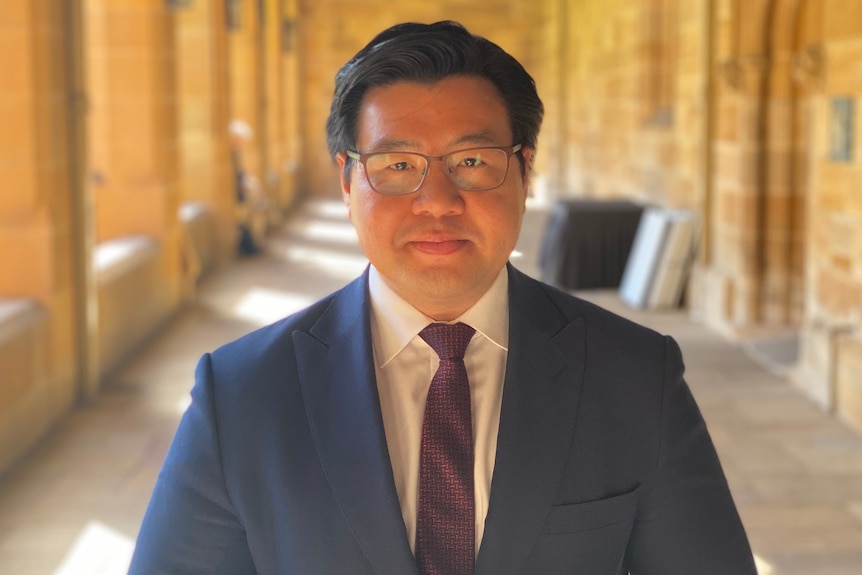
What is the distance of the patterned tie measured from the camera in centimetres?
132

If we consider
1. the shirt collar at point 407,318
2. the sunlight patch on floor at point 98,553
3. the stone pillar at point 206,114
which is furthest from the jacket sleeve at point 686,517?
the stone pillar at point 206,114

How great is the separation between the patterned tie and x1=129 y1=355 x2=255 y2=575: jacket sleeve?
0.21 metres

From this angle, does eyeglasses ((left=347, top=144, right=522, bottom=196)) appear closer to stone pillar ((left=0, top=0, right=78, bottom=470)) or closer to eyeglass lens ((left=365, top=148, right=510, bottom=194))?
eyeglass lens ((left=365, top=148, right=510, bottom=194))

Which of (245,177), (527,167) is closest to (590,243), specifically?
(245,177)

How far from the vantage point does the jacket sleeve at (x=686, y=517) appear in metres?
1.36

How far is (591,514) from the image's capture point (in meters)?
1.33

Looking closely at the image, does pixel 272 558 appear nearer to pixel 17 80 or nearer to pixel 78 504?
pixel 78 504

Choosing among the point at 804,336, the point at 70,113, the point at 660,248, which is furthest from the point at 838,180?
the point at 70,113

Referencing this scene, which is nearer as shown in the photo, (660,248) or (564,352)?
(564,352)

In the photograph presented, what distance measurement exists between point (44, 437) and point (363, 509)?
4509 mm

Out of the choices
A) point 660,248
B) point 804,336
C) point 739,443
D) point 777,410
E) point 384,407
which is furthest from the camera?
point 660,248

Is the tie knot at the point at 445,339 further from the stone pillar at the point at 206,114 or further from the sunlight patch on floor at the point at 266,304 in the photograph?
the stone pillar at the point at 206,114

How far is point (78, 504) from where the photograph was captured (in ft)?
14.8

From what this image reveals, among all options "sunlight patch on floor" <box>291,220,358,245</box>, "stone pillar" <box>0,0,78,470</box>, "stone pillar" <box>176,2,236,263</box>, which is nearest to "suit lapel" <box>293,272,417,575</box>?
"stone pillar" <box>0,0,78,470</box>
